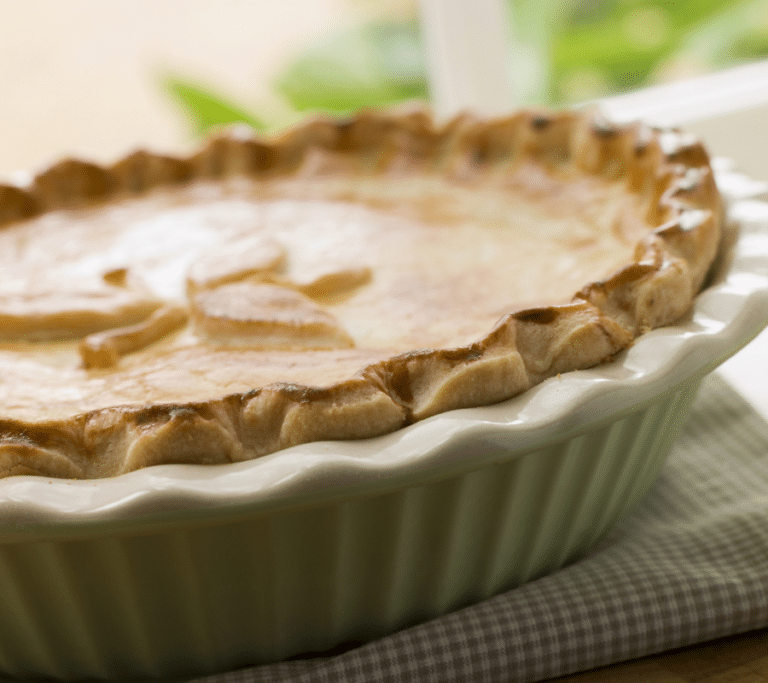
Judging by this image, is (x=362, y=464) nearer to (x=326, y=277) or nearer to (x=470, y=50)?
(x=326, y=277)

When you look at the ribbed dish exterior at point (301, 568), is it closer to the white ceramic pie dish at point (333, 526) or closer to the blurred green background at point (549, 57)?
the white ceramic pie dish at point (333, 526)

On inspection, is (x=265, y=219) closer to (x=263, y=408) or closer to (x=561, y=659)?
(x=263, y=408)

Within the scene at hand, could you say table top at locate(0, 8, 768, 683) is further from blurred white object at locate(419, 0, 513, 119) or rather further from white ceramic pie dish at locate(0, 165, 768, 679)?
white ceramic pie dish at locate(0, 165, 768, 679)

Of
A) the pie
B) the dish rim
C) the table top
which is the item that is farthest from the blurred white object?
the dish rim

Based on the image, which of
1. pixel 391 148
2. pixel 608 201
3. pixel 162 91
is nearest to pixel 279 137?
pixel 391 148

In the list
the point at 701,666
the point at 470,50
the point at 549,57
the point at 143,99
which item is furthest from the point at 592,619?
the point at 143,99
